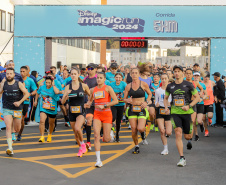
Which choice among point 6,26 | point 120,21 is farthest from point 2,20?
point 120,21

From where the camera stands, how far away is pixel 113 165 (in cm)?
905

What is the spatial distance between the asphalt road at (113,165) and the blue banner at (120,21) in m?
7.12

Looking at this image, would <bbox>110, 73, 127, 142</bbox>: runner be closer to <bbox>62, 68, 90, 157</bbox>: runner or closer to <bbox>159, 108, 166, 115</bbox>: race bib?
<bbox>159, 108, 166, 115</bbox>: race bib

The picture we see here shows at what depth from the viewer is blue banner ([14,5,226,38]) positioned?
18656mm

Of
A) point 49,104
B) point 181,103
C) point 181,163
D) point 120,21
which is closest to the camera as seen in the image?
point 181,163

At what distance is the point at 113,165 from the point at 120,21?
10.7 meters

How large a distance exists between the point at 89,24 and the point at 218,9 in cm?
533

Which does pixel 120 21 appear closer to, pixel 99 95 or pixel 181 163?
pixel 99 95

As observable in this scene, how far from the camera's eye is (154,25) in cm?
1883

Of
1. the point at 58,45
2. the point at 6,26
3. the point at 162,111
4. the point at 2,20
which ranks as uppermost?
the point at 2,20

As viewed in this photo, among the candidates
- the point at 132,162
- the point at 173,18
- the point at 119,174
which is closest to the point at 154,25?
the point at 173,18

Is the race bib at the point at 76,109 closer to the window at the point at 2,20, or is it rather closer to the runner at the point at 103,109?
the runner at the point at 103,109

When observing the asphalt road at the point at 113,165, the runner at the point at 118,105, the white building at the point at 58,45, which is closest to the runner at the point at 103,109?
the asphalt road at the point at 113,165

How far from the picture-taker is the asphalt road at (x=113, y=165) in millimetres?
7645
